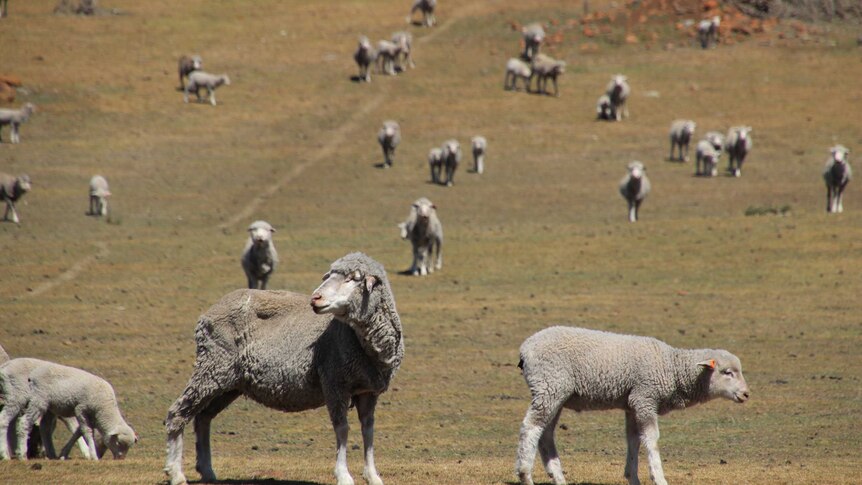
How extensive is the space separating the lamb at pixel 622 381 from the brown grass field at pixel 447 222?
854 millimetres

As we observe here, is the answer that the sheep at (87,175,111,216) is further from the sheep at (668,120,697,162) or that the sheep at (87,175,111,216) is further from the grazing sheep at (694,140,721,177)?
the sheep at (668,120,697,162)

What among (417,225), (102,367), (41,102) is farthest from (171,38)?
(102,367)

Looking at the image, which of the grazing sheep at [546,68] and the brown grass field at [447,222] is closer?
the brown grass field at [447,222]

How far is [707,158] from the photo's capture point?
39312 millimetres

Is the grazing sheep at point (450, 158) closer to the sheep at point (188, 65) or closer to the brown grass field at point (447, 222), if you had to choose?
the brown grass field at point (447, 222)

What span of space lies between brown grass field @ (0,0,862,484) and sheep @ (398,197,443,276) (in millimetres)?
699

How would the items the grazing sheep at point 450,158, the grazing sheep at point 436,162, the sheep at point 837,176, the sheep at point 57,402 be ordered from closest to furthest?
the sheep at point 57,402 < the sheep at point 837,176 < the grazing sheep at point 450,158 < the grazing sheep at point 436,162

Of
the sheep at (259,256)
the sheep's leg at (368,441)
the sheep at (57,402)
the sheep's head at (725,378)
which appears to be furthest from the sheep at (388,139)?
the sheep's leg at (368,441)

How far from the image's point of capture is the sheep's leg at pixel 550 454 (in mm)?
11828

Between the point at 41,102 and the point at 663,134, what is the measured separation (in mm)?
23317

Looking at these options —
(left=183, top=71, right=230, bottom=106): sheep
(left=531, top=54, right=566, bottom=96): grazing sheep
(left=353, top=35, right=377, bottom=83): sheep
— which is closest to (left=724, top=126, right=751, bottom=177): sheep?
(left=531, top=54, right=566, bottom=96): grazing sheep

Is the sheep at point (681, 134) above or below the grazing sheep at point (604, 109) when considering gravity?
below

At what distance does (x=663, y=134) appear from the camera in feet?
148

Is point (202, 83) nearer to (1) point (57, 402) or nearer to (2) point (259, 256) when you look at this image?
(2) point (259, 256)
